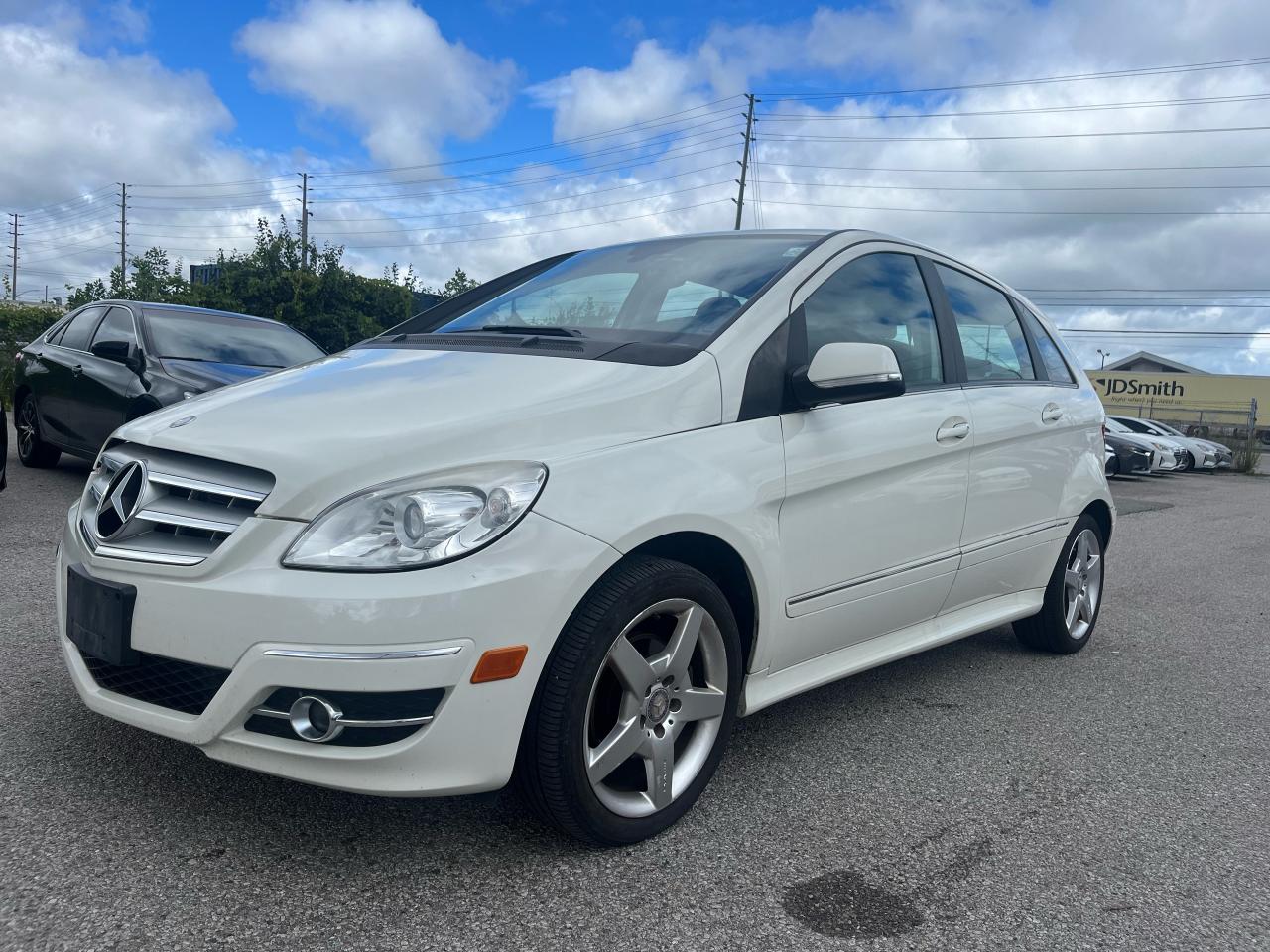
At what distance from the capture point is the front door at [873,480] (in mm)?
2955

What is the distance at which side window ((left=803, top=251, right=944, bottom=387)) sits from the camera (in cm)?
324

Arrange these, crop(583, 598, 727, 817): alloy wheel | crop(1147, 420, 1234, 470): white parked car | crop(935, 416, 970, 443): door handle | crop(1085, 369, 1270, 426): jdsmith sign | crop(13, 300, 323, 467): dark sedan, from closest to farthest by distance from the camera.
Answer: crop(583, 598, 727, 817): alloy wheel
crop(935, 416, 970, 443): door handle
crop(13, 300, 323, 467): dark sedan
crop(1147, 420, 1234, 470): white parked car
crop(1085, 369, 1270, 426): jdsmith sign

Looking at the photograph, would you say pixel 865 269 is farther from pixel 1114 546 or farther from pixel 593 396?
pixel 1114 546

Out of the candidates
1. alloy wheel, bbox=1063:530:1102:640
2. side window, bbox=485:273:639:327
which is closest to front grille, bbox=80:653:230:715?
side window, bbox=485:273:639:327

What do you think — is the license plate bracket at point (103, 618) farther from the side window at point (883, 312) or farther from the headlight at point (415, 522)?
the side window at point (883, 312)

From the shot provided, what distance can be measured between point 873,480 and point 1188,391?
54308 mm

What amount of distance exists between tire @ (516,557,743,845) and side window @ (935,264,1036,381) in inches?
69.2

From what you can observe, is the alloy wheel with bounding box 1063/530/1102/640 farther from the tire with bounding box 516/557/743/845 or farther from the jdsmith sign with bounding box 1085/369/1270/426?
the jdsmith sign with bounding box 1085/369/1270/426

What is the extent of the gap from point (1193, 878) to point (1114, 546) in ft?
22.4

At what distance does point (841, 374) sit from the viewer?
291 cm

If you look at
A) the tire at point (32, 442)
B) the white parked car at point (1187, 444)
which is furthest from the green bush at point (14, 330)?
the white parked car at point (1187, 444)

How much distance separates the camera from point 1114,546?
8.84 m

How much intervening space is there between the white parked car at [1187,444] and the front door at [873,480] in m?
22.2

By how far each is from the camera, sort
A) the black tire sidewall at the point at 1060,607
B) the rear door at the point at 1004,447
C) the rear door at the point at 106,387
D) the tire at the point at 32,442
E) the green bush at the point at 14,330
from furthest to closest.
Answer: the green bush at the point at 14,330
the tire at the point at 32,442
the rear door at the point at 106,387
the black tire sidewall at the point at 1060,607
the rear door at the point at 1004,447
